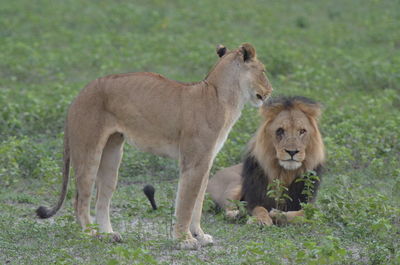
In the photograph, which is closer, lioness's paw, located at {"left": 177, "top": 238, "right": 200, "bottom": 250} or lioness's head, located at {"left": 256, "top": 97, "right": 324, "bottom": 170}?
lioness's paw, located at {"left": 177, "top": 238, "right": 200, "bottom": 250}

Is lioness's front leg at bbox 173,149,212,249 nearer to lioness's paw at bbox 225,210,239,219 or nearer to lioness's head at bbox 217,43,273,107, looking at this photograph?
lioness's head at bbox 217,43,273,107

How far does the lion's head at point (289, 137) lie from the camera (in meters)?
5.91

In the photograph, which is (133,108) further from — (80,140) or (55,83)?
(55,83)

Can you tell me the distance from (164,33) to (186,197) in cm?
850

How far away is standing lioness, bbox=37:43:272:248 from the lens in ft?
16.6

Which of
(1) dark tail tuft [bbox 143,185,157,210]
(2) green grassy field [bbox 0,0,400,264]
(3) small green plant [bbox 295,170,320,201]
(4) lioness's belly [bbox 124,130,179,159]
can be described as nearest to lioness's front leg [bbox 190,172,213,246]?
(2) green grassy field [bbox 0,0,400,264]

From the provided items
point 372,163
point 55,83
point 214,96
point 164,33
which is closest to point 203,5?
point 164,33

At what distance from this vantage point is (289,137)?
593 centimetres

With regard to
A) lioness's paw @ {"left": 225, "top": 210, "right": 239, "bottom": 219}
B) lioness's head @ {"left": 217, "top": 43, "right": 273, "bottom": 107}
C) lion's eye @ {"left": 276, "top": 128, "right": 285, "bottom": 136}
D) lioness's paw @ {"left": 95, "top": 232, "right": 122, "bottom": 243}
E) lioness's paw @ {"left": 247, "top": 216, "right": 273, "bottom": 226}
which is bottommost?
lioness's paw @ {"left": 225, "top": 210, "right": 239, "bottom": 219}

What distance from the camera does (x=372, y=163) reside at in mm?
7129

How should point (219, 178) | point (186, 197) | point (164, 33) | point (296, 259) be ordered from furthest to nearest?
point (164, 33)
point (219, 178)
point (186, 197)
point (296, 259)

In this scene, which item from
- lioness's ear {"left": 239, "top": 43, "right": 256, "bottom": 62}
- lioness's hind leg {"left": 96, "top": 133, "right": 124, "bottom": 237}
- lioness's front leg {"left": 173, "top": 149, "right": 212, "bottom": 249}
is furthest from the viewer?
lioness's hind leg {"left": 96, "top": 133, "right": 124, "bottom": 237}

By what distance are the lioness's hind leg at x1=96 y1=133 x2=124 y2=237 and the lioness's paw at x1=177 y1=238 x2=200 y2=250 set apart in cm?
53

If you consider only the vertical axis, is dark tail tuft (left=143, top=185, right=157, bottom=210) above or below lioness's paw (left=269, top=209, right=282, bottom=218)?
above
